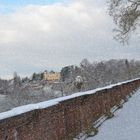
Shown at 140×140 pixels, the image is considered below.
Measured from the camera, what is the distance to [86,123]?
13586 mm

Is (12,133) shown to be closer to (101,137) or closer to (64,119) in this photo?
(64,119)

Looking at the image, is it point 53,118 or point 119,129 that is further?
point 119,129

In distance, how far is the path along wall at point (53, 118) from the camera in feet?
23.2

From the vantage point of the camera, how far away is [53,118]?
9867 mm

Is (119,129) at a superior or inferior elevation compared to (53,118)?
inferior

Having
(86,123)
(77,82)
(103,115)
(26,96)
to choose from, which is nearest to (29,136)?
(86,123)

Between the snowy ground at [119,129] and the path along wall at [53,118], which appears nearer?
the path along wall at [53,118]

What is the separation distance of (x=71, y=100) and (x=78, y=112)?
3.95ft

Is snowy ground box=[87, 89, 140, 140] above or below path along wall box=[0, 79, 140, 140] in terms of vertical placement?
below

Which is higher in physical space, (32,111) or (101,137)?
(32,111)

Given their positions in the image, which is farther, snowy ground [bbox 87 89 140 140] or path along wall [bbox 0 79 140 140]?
snowy ground [bbox 87 89 140 140]

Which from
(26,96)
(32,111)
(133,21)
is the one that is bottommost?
(26,96)

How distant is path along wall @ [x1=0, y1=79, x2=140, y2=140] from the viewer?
7066 millimetres

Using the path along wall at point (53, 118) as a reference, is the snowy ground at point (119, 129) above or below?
below
